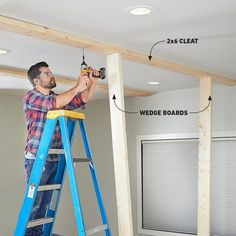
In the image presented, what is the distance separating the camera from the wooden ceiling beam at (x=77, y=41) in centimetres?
292

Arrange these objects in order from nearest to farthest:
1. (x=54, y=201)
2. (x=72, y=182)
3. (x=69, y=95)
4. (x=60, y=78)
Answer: (x=72, y=182) → (x=69, y=95) → (x=54, y=201) → (x=60, y=78)

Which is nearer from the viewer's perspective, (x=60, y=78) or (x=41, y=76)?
(x=41, y=76)

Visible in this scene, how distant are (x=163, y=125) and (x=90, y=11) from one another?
3.44 m

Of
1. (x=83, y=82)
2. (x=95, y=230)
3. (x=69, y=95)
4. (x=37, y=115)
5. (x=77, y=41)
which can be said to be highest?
(x=77, y=41)

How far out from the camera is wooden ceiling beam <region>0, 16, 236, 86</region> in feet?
9.57

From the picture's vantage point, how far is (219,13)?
2.83m

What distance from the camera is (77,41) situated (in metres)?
3.32

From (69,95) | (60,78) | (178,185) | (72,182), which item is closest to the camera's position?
(72,182)

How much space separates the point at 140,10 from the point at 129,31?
1.54 feet

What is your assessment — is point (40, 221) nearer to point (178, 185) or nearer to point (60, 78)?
point (60, 78)

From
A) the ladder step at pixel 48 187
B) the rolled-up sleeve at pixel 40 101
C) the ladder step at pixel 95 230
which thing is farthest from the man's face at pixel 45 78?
the ladder step at pixel 95 230

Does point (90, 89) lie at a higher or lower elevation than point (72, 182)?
higher

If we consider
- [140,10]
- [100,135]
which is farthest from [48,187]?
[100,135]

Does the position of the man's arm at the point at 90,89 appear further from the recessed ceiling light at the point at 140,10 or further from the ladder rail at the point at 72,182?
the recessed ceiling light at the point at 140,10
